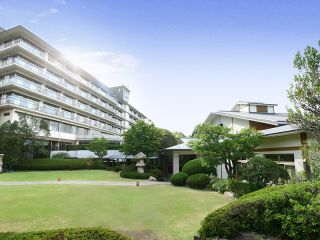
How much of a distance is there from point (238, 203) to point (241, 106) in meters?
22.3

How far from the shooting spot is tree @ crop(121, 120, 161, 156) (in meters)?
32.9

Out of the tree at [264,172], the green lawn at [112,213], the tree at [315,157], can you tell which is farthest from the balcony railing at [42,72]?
the tree at [315,157]

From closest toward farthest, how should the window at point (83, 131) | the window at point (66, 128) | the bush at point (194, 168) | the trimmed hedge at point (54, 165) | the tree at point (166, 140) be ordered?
the bush at point (194, 168)
the trimmed hedge at point (54, 165)
the tree at point (166, 140)
the window at point (66, 128)
the window at point (83, 131)

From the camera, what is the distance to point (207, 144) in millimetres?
16797

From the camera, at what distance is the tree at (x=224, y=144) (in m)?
15.6

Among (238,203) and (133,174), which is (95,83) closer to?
(133,174)

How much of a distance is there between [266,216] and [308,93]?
19.8 ft

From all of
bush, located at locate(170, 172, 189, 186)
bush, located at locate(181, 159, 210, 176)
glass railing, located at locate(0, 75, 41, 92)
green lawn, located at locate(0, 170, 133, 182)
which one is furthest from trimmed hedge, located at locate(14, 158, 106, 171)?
bush, located at locate(170, 172, 189, 186)

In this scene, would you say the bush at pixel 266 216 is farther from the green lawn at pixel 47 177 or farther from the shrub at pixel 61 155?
the shrub at pixel 61 155

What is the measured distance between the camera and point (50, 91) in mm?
42312

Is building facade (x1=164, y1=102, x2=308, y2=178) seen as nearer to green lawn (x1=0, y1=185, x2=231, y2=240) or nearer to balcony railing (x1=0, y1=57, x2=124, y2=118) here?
green lawn (x1=0, y1=185, x2=231, y2=240)

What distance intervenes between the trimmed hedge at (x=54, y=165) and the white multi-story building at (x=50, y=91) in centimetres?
730

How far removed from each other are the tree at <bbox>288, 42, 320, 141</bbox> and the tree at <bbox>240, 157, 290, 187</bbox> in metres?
3.28

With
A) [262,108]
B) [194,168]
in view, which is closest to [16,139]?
[194,168]
